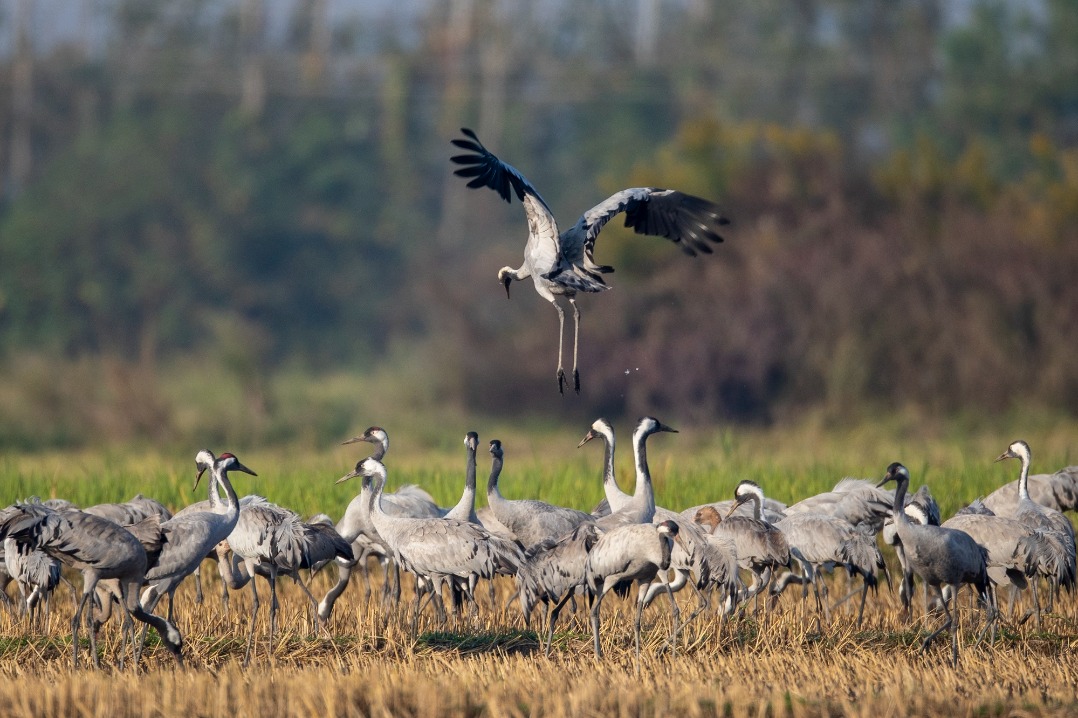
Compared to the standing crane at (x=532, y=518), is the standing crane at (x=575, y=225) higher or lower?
higher

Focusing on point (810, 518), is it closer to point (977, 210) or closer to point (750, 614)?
point (750, 614)

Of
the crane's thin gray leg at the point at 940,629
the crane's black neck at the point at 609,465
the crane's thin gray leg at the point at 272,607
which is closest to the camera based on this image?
the crane's thin gray leg at the point at 272,607

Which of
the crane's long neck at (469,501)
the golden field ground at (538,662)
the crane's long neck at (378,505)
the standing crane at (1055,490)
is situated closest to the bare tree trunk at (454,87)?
the golden field ground at (538,662)

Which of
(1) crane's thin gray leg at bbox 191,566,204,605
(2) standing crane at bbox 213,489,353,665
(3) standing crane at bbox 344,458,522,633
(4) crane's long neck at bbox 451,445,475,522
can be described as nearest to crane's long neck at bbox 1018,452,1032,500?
(3) standing crane at bbox 344,458,522,633

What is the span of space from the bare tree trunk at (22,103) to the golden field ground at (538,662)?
2228cm

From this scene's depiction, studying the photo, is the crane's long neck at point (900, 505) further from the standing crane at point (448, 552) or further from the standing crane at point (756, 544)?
the standing crane at point (448, 552)

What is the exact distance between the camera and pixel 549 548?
8523 mm

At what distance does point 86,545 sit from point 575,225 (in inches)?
130

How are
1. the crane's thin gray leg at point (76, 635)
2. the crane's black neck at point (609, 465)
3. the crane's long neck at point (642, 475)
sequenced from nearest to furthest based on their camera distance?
the crane's thin gray leg at point (76, 635) < the crane's long neck at point (642, 475) < the crane's black neck at point (609, 465)

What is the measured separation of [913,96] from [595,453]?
17.4 metres

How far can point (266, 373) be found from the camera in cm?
2255

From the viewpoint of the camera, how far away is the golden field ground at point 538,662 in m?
6.29

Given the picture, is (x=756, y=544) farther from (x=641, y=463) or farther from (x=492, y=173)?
(x=492, y=173)

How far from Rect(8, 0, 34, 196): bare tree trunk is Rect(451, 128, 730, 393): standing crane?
24837 mm
